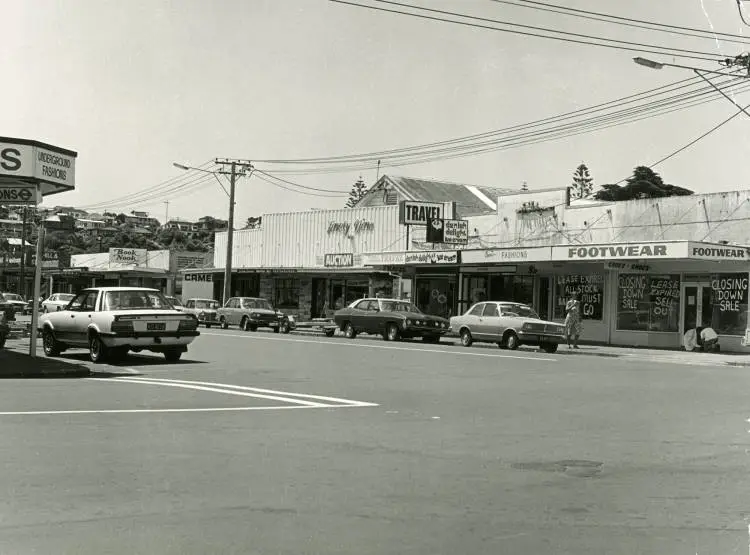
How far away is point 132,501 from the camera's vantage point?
657cm

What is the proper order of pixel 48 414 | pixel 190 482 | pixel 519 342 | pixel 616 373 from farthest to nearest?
pixel 519 342, pixel 616 373, pixel 48 414, pixel 190 482

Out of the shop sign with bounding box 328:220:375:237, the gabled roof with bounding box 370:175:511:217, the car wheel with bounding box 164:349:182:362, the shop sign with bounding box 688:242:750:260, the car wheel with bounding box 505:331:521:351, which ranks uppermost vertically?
the gabled roof with bounding box 370:175:511:217

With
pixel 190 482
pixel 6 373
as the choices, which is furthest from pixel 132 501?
pixel 6 373

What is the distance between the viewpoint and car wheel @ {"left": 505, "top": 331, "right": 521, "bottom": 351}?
1127 inches

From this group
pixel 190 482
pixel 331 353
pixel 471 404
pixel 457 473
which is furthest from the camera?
pixel 331 353

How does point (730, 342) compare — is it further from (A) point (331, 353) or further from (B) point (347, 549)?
(B) point (347, 549)

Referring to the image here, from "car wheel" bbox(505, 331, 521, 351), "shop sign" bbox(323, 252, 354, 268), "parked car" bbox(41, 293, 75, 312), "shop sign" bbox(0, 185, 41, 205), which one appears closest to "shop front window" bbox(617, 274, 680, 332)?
"car wheel" bbox(505, 331, 521, 351)

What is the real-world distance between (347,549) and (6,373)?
1260 cm

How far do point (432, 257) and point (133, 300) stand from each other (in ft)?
68.4

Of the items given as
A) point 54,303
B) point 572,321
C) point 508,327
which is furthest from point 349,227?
point 572,321

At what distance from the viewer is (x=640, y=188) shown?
69375 millimetres

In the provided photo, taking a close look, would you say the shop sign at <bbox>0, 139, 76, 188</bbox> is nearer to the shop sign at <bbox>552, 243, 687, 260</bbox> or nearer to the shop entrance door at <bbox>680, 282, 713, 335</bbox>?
the shop sign at <bbox>552, 243, 687, 260</bbox>

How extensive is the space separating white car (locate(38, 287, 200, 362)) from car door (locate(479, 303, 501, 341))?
39.2 feet

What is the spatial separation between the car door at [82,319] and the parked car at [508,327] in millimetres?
13407
